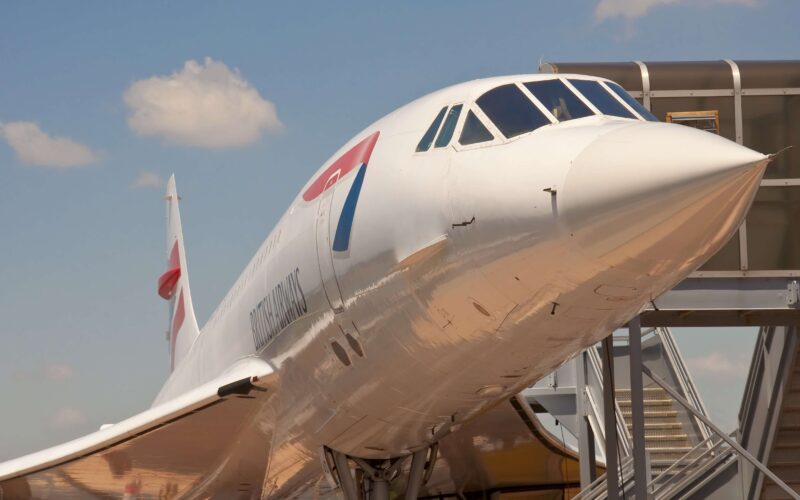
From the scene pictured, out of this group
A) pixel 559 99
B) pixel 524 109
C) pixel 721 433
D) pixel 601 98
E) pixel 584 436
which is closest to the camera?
pixel 524 109

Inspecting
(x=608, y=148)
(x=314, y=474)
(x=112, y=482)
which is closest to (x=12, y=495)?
(x=112, y=482)

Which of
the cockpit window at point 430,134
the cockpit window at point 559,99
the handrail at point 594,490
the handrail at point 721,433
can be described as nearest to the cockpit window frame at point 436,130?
the cockpit window at point 430,134

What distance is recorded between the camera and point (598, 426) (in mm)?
16781

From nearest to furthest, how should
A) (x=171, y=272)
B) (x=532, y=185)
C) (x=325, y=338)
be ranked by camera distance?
1. (x=532, y=185)
2. (x=325, y=338)
3. (x=171, y=272)

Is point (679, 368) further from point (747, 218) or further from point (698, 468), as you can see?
point (747, 218)

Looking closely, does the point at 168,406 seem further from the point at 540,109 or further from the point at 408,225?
the point at 540,109

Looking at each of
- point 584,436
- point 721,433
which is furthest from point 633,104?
point 584,436

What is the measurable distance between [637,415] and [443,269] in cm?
437

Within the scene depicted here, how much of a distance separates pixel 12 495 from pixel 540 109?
7.75 metres

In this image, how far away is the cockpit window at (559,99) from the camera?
692cm

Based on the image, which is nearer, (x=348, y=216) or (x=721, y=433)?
(x=348, y=216)

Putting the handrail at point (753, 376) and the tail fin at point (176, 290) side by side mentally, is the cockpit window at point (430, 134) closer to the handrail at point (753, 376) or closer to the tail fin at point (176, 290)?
the handrail at point (753, 376)

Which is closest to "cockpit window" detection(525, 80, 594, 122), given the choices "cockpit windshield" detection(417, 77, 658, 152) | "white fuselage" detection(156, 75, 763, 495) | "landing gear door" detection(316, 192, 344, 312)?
"cockpit windshield" detection(417, 77, 658, 152)

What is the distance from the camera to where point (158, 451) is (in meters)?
11.2
